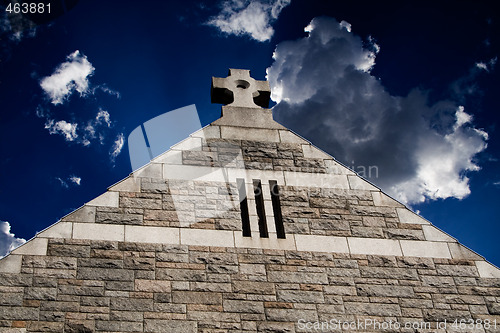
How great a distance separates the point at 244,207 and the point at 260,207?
0.23m

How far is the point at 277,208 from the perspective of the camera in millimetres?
8148

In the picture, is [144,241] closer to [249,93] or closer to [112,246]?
[112,246]

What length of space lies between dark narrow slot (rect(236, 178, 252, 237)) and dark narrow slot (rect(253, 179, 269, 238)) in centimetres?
16

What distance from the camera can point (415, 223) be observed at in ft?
27.2

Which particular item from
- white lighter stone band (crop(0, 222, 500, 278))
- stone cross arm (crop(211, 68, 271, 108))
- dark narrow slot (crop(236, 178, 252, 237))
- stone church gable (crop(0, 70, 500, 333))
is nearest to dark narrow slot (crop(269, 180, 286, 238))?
stone church gable (crop(0, 70, 500, 333))

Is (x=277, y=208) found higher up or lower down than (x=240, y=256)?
higher up

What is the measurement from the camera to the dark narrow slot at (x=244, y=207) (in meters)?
7.85

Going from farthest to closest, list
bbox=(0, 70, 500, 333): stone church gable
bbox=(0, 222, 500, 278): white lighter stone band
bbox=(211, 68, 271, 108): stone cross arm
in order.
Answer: bbox=(211, 68, 271, 108): stone cross arm
bbox=(0, 222, 500, 278): white lighter stone band
bbox=(0, 70, 500, 333): stone church gable

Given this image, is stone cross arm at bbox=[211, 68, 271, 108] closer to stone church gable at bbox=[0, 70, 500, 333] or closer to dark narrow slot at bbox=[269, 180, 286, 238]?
stone church gable at bbox=[0, 70, 500, 333]

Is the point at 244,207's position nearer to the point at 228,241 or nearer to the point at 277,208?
the point at 277,208

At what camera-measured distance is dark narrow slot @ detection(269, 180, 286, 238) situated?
7.91 meters

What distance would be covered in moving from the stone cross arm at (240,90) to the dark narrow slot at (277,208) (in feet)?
5.37

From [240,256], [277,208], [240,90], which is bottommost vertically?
[240,256]

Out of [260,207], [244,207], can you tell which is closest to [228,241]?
[244,207]
